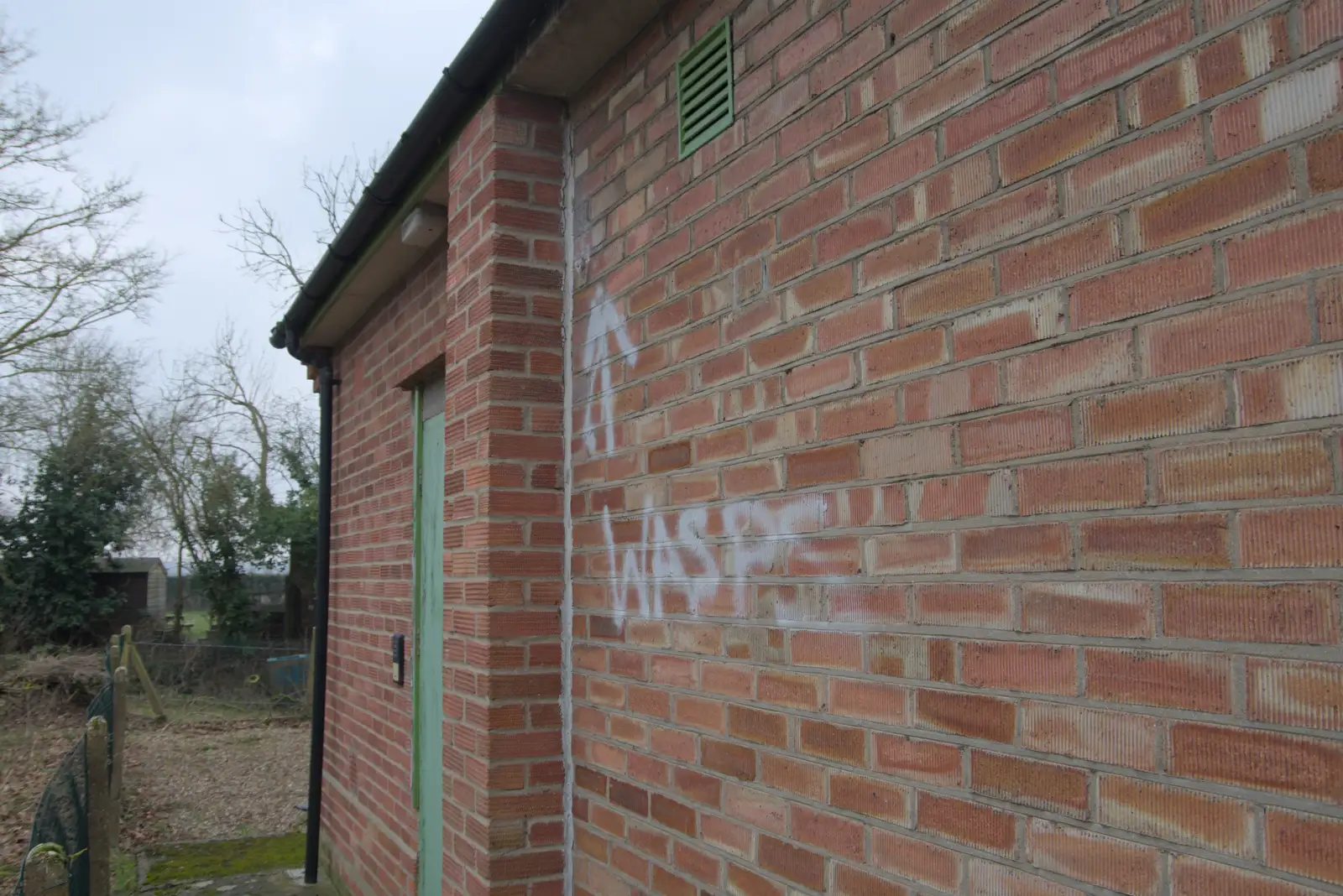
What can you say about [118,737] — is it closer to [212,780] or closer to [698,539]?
[212,780]

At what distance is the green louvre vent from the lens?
2.42 meters

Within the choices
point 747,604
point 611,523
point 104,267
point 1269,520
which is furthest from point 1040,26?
point 104,267

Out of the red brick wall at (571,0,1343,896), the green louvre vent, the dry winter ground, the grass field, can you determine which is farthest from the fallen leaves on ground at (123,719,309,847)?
the green louvre vent

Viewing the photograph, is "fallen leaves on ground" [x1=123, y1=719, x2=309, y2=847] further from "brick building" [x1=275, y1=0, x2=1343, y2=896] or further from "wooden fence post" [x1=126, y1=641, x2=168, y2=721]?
"brick building" [x1=275, y1=0, x2=1343, y2=896]

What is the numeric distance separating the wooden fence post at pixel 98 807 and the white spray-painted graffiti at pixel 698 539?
4.23 meters

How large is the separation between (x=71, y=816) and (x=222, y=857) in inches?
89.8

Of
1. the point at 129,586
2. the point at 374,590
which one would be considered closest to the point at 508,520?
the point at 374,590

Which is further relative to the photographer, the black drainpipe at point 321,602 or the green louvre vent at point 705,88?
the black drainpipe at point 321,602

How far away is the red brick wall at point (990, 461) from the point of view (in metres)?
1.21

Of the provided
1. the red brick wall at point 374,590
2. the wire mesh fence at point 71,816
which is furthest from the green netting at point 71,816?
the red brick wall at point 374,590

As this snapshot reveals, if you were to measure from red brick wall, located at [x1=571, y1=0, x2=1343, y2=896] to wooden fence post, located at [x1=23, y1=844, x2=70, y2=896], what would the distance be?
1.80 m

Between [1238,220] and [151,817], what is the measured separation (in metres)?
9.96

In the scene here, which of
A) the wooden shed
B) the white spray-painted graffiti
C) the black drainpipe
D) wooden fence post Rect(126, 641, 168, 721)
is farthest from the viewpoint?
the wooden shed

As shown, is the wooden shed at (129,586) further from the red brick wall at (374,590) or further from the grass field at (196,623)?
the red brick wall at (374,590)
